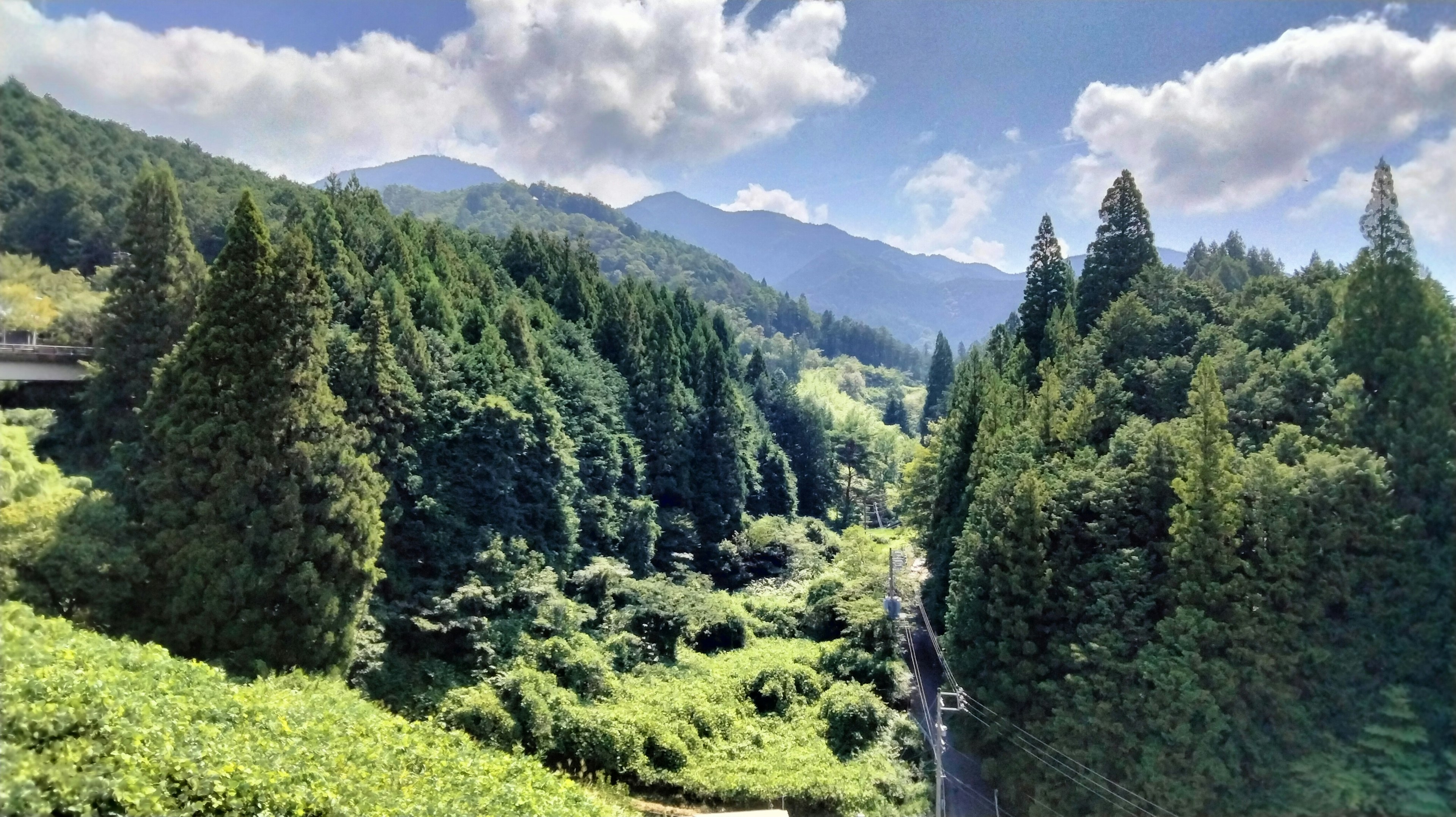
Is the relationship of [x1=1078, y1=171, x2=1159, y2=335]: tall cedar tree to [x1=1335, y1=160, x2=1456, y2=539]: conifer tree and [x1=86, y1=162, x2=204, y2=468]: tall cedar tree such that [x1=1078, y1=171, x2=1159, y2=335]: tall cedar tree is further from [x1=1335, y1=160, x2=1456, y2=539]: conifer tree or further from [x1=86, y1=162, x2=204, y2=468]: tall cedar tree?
[x1=86, y1=162, x2=204, y2=468]: tall cedar tree

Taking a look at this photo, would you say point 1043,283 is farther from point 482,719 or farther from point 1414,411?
point 482,719

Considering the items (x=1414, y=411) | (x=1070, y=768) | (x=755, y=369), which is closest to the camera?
(x=1414, y=411)

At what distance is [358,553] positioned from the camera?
1177 cm

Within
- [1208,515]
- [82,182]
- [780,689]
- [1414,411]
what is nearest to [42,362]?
[82,182]

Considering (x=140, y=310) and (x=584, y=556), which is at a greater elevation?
(x=140, y=310)

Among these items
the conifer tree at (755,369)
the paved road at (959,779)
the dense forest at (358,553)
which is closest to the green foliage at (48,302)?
the dense forest at (358,553)

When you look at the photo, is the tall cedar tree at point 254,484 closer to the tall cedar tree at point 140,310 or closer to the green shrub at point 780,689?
the tall cedar tree at point 140,310

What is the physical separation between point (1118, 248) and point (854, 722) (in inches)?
635

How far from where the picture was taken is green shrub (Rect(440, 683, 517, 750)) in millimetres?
11492

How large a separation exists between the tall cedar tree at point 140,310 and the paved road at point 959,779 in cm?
1614

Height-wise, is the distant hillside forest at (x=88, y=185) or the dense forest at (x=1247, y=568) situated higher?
the distant hillside forest at (x=88, y=185)

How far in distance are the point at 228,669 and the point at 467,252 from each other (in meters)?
20.1

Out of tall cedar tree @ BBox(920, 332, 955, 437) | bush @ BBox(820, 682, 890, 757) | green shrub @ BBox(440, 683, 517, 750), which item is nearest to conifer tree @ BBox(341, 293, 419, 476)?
green shrub @ BBox(440, 683, 517, 750)

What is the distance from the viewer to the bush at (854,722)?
562 inches
